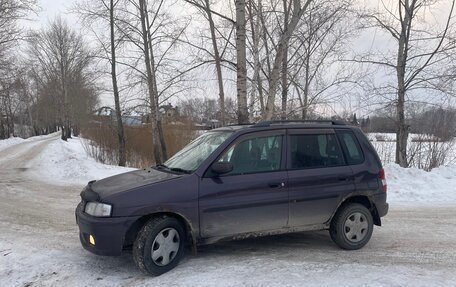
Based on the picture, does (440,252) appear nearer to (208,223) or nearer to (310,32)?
(208,223)

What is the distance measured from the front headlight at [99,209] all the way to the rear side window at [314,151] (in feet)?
7.73

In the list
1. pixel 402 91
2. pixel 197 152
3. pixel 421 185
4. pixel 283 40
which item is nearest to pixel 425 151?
pixel 402 91

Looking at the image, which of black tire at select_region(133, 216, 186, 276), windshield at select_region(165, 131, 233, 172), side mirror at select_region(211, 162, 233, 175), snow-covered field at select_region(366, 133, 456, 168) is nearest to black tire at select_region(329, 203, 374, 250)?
side mirror at select_region(211, 162, 233, 175)

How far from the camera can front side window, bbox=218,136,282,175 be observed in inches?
189

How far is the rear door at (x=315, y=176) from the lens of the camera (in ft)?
16.4

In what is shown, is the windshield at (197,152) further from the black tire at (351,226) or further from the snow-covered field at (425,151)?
the snow-covered field at (425,151)

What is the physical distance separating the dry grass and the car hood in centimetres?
1615

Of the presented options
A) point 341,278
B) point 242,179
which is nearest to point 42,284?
point 242,179

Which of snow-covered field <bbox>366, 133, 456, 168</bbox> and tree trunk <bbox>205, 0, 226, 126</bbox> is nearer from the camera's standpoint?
snow-covered field <bbox>366, 133, 456, 168</bbox>

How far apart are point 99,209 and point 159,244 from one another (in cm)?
78

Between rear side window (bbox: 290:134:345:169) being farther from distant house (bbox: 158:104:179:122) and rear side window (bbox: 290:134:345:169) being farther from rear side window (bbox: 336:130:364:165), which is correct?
distant house (bbox: 158:104:179:122)

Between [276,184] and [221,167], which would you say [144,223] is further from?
[276,184]

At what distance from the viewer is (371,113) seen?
1492cm

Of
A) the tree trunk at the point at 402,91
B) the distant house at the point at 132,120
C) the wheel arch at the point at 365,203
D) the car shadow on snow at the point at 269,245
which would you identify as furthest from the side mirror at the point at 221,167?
the distant house at the point at 132,120
